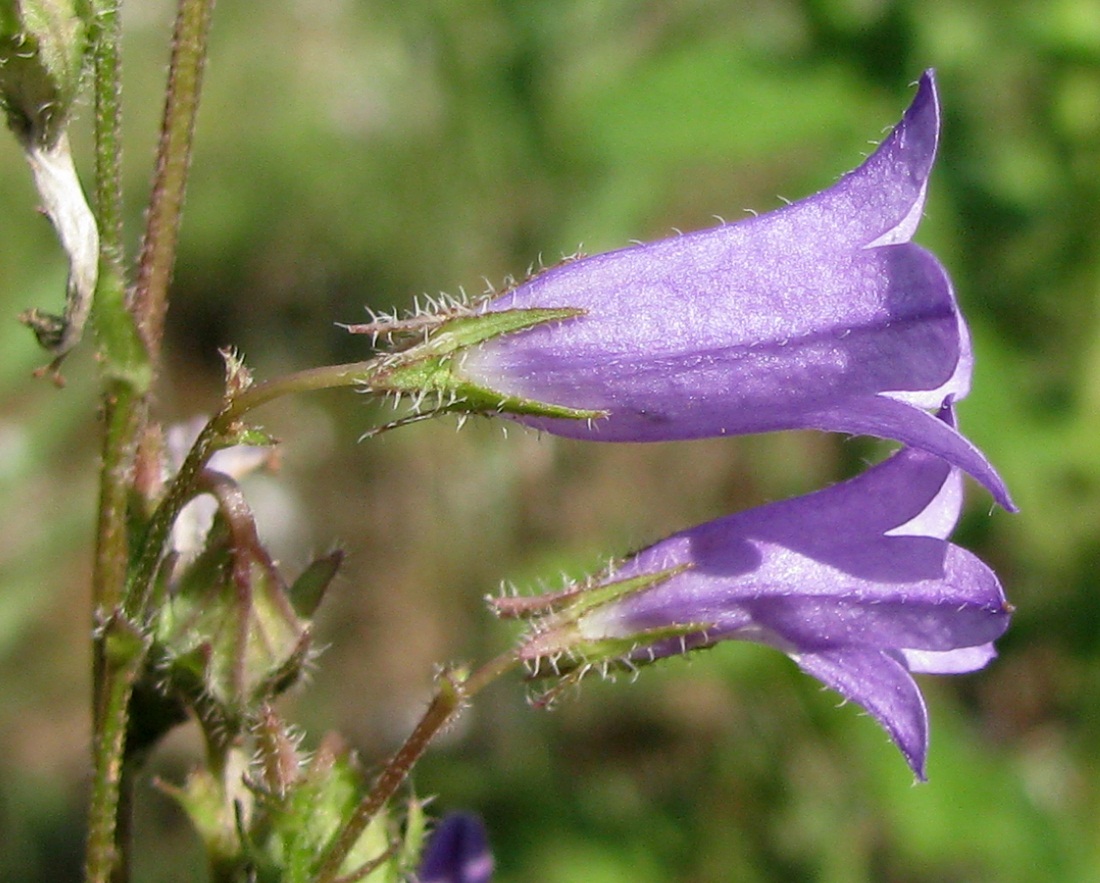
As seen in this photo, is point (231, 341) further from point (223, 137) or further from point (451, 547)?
point (451, 547)

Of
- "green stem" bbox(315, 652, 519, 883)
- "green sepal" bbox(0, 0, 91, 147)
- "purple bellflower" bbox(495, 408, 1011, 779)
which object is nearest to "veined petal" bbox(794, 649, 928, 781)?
"purple bellflower" bbox(495, 408, 1011, 779)

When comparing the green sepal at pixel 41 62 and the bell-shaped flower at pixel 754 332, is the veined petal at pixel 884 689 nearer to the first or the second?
the bell-shaped flower at pixel 754 332

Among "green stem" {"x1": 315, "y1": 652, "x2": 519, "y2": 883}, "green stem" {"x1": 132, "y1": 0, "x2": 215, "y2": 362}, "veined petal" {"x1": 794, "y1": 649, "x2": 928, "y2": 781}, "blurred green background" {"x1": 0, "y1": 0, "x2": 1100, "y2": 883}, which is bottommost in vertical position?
"blurred green background" {"x1": 0, "y1": 0, "x2": 1100, "y2": 883}

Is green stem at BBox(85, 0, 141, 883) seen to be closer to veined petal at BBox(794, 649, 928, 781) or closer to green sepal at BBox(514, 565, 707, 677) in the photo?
green sepal at BBox(514, 565, 707, 677)

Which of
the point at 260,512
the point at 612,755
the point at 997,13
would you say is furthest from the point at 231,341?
the point at 997,13

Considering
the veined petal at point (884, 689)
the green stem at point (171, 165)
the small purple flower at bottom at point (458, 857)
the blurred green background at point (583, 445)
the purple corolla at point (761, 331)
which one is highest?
the green stem at point (171, 165)

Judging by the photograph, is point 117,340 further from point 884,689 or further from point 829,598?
point 884,689

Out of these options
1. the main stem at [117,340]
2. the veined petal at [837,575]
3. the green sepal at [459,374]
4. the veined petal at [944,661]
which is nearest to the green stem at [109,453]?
the main stem at [117,340]
